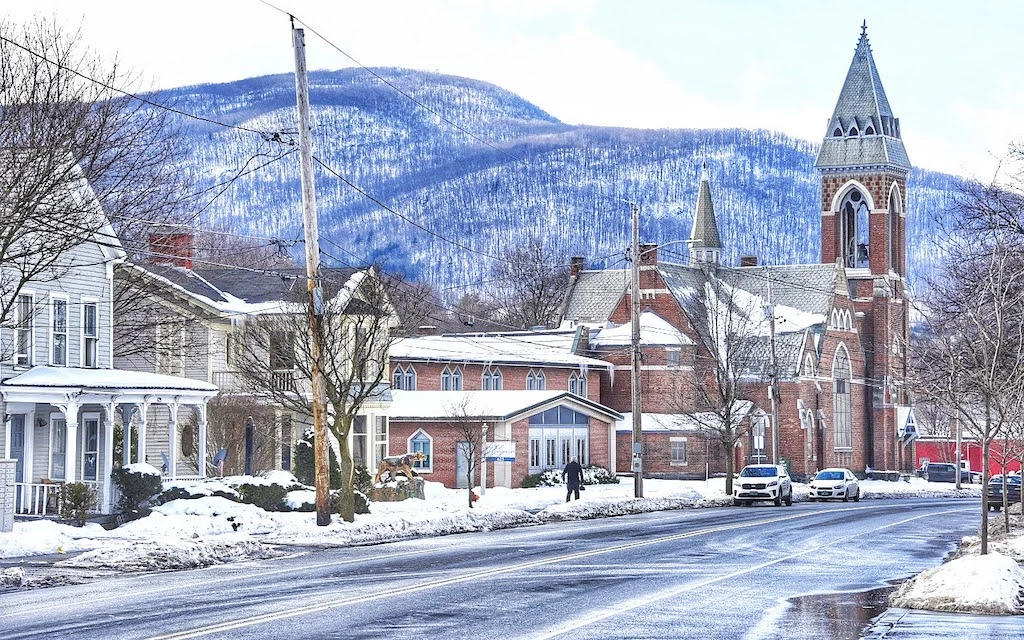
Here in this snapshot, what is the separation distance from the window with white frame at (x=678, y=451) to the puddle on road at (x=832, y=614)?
200 ft

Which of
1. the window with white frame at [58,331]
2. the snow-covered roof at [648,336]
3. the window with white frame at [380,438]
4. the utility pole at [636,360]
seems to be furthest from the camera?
the snow-covered roof at [648,336]

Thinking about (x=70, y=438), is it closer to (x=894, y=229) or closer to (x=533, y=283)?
(x=533, y=283)

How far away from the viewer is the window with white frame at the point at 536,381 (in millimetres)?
74438

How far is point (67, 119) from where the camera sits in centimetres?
3058

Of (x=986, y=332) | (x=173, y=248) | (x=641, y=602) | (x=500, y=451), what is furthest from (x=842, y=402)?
(x=641, y=602)

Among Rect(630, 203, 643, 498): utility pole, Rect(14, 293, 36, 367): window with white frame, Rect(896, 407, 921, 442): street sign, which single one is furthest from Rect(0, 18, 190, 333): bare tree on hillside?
Rect(896, 407, 921, 442): street sign

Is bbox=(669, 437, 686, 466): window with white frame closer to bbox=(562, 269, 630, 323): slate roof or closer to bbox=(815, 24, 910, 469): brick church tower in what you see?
bbox=(562, 269, 630, 323): slate roof

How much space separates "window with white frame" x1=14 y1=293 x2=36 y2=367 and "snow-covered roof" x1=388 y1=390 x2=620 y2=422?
26.1 metres

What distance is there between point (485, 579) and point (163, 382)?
1894cm

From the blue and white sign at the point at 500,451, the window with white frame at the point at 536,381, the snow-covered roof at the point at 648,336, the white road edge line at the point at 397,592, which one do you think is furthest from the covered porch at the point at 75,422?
the snow-covered roof at the point at 648,336

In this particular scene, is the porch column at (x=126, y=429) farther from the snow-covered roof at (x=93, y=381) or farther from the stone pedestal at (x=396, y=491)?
the stone pedestal at (x=396, y=491)

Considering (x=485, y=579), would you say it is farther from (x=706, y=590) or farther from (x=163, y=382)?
(x=163, y=382)

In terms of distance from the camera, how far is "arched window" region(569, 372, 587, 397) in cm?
7900

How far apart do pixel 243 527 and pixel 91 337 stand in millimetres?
8386
